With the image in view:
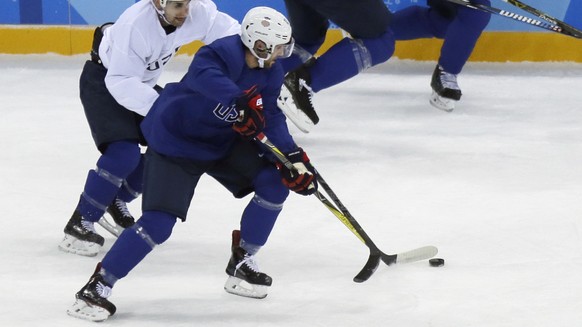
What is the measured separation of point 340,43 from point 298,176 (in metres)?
1.66

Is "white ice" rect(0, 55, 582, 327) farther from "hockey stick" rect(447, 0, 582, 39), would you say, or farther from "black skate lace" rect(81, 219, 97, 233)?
"hockey stick" rect(447, 0, 582, 39)

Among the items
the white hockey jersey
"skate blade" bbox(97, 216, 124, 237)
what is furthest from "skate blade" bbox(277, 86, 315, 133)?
"skate blade" bbox(97, 216, 124, 237)

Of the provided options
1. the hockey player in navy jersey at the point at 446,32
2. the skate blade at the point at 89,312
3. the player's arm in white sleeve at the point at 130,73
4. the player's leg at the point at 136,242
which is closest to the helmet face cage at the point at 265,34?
the player's leg at the point at 136,242

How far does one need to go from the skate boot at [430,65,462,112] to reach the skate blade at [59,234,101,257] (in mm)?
2001

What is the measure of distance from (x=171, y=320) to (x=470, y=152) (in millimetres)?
1837

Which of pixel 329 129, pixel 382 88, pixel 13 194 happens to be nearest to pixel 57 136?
pixel 13 194

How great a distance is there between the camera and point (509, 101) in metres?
4.97

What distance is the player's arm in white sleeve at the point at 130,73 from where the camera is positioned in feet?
10.4

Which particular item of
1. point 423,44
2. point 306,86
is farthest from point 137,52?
point 423,44

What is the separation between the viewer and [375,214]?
360 cm

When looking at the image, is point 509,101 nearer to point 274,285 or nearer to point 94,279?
point 274,285

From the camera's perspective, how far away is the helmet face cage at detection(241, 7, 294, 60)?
109 inches

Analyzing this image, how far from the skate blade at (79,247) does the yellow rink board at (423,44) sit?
7.61 feet

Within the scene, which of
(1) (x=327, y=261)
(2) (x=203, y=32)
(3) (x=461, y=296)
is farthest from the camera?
(2) (x=203, y=32)
